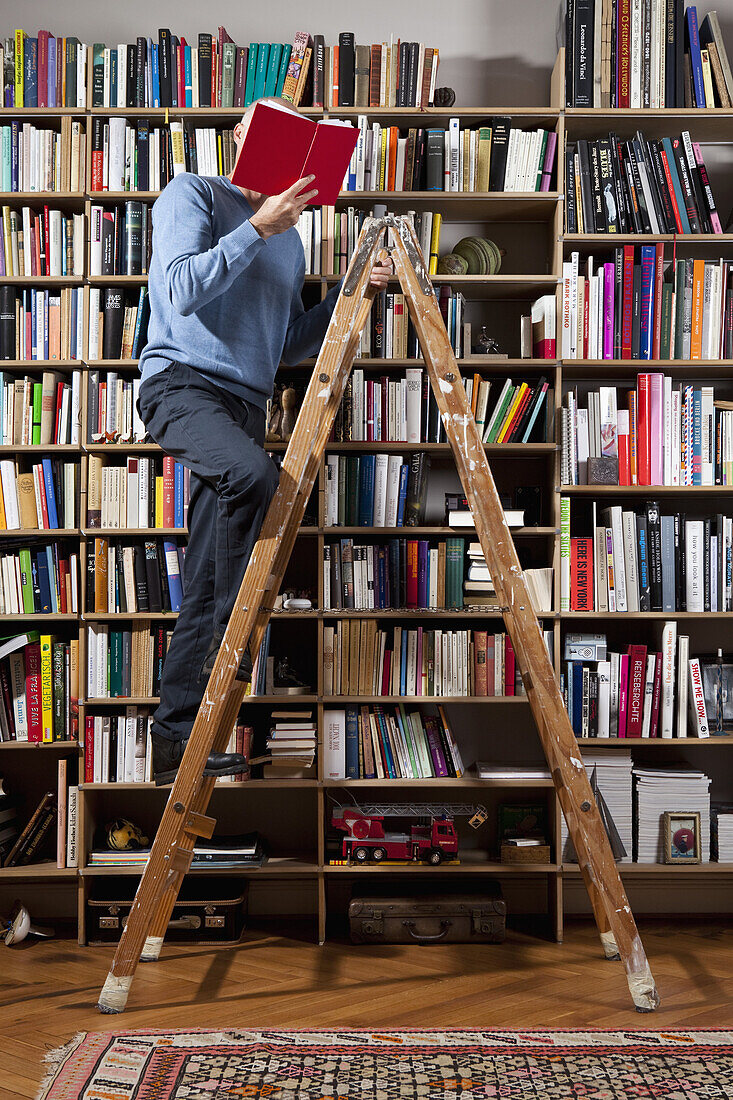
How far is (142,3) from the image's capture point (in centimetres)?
312

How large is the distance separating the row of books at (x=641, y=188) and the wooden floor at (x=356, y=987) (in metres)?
2.17

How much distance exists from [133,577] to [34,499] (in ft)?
1.31

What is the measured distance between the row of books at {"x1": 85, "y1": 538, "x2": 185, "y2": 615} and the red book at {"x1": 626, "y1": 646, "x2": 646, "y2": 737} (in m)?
1.41

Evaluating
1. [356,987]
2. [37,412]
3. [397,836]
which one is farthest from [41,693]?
[356,987]

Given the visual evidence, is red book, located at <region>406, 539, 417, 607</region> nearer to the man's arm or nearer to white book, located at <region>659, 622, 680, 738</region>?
white book, located at <region>659, 622, 680, 738</region>

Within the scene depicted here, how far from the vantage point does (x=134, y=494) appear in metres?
2.82

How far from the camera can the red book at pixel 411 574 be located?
2.83 m

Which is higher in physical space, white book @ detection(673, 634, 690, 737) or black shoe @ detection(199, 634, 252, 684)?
black shoe @ detection(199, 634, 252, 684)

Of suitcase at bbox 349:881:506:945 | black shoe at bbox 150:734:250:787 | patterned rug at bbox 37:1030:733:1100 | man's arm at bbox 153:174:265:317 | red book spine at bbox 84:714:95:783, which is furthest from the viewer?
red book spine at bbox 84:714:95:783

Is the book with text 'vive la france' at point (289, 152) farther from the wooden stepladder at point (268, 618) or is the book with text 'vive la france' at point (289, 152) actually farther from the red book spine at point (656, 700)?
the red book spine at point (656, 700)

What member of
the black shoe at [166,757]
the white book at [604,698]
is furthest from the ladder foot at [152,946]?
the white book at [604,698]

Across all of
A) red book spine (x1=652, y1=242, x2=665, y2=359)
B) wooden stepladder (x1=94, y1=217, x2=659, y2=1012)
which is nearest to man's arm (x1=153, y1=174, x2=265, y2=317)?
wooden stepladder (x1=94, y1=217, x2=659, y2=1012)

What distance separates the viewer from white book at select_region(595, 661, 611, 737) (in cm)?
283

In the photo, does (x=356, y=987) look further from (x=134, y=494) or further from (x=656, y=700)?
(x=134, y=494)
